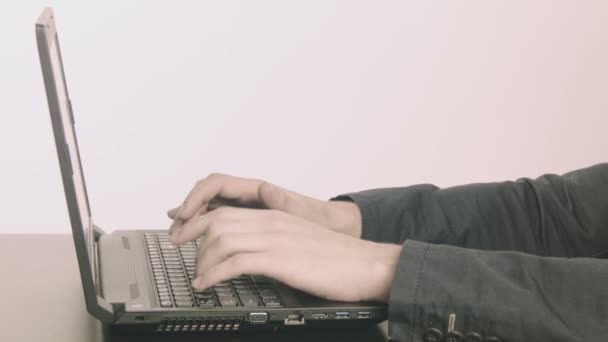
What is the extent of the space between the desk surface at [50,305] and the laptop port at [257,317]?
0.08ft

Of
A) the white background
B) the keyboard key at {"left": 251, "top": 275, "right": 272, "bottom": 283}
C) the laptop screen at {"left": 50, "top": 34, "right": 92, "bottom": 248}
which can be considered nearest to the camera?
the laptop screen at {"left": 50, "top": 34, "right": 92, "bottom": 248}

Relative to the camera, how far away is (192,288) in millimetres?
930

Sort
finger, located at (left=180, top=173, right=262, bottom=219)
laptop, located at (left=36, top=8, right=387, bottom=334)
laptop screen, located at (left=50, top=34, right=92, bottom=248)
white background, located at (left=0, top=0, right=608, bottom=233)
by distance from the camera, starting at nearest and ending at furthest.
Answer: laptop, located at (left=36, top=8, right=387, bottom=334) < laptop screen, located at (left=50, top=34, right=92, bottom=248) < finger, located at (left=180, top=173, right=262, bottom=219) < white background, located at (left=0, top=0, right=608, bottom=233)

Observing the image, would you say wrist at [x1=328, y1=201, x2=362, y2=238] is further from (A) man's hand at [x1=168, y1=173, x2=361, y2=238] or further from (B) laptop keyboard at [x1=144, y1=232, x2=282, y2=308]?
(B) laptop keyboard at [x1=144, y1=232, x2=282, y2=308]

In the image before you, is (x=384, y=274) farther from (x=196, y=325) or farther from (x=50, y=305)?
(x=50, y=305)

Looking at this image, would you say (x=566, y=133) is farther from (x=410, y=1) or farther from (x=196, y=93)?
(x=196, y=93)

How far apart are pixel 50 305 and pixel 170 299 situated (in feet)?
0.56

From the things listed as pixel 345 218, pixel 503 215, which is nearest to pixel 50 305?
pixel 345 218

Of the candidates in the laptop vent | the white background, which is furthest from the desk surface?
the white background

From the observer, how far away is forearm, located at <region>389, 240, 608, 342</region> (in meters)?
0.89

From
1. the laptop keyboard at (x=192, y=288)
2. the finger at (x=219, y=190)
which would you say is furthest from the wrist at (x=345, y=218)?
the laptop keyboard at (x=192, y=288)

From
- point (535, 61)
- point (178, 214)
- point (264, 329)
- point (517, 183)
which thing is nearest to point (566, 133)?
point (535, 61)

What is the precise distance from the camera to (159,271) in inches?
39.9

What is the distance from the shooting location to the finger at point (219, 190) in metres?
1.16
